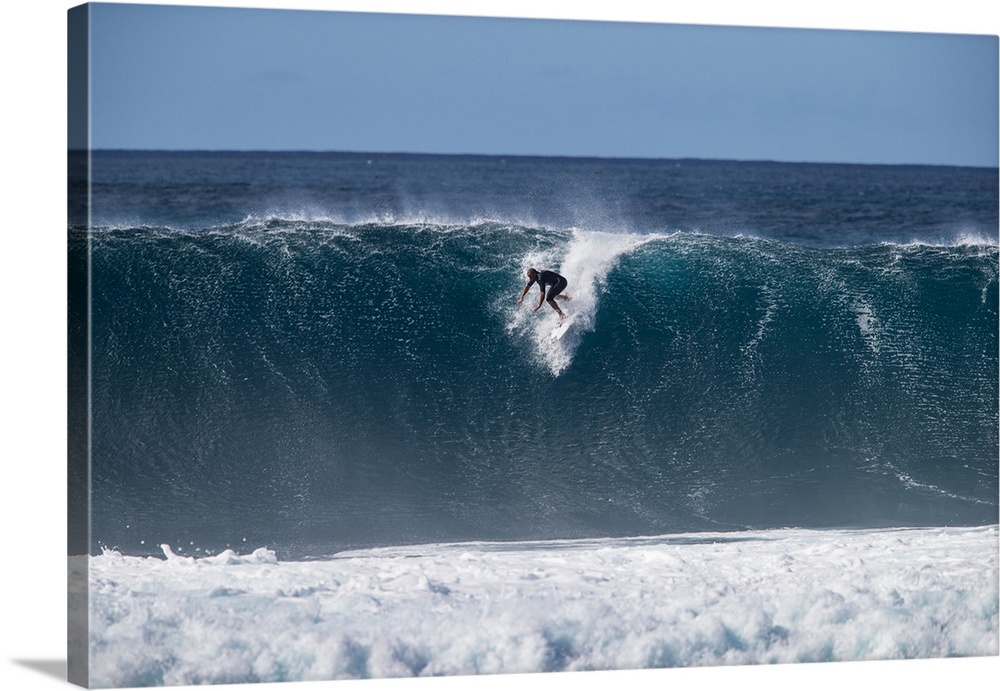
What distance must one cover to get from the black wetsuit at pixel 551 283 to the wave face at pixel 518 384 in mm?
71

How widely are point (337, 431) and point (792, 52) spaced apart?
389cm

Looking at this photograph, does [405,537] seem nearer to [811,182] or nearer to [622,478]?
[622,478]

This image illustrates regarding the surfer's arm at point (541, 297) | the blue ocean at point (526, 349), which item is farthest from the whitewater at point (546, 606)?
the surfer's arm at point (541, 297)

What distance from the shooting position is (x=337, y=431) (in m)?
12.0

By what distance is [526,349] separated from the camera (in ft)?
40.6

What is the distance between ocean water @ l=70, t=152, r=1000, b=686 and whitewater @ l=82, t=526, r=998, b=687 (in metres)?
0.02

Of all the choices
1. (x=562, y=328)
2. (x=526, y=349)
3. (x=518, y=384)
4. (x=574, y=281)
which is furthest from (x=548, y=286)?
(x=518, y=384)

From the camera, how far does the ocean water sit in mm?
11539

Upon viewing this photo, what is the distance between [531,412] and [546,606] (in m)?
1.24

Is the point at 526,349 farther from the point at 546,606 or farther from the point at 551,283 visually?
the point at 546,606

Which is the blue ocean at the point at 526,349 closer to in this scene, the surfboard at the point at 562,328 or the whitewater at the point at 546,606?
the surfboard at the point at 562,328

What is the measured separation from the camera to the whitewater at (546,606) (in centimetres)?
1139

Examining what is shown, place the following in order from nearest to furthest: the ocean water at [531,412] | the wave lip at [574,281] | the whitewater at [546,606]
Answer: the whitewater at [546,606], the ocean water at [531,412], the wave lip at [574,281]

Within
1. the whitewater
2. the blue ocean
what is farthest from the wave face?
the whitewater
